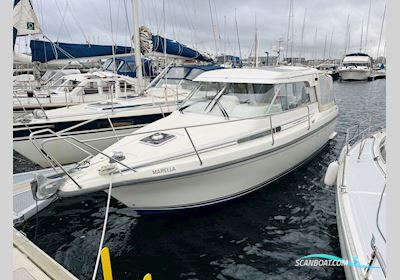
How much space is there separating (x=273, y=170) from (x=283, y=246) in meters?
1.66

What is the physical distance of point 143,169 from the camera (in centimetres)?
436

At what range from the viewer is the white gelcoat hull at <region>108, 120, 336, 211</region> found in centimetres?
458

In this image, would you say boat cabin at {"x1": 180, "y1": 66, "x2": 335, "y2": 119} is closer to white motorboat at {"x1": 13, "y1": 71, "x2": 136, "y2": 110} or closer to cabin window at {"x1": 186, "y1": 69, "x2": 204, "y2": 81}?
cabin window at {"x1": 186, "y1": 69, "x2": 204, "y2": 81}

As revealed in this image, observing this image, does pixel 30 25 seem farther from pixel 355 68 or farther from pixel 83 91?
pixel 355 68

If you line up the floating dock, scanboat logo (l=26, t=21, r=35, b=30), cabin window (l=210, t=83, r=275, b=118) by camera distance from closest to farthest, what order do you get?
1. the floating dock
2. cabin window (l=210, t=83, r=275, b=118)
3. scanboat logo (l=26, t=21, r=35, b=30)

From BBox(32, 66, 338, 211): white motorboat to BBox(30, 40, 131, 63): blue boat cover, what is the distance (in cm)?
664

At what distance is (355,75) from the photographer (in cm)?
4238

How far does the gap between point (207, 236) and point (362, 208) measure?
2.27 meters

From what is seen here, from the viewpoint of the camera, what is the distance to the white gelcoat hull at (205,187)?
180 inches

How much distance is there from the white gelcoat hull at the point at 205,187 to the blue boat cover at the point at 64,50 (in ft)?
25.5

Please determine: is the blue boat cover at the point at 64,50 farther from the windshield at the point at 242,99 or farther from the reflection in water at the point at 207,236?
the reflection in water at the point at 207,236

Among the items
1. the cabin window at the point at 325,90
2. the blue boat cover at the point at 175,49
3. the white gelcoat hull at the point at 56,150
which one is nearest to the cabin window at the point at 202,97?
the white gelcoat hull at the point at 56,150

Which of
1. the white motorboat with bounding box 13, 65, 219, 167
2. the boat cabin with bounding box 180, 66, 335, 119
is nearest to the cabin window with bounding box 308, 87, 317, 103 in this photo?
the boat cabin with bounding box 180, 66, 335, 119

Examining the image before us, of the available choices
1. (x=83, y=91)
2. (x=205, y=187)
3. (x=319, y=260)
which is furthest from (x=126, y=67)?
(x=319, y=260)
